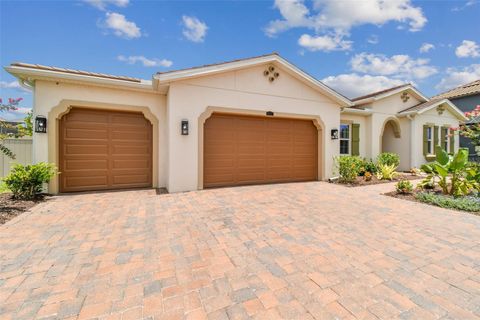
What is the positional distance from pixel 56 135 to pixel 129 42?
14.7 ft

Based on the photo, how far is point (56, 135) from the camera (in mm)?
6461

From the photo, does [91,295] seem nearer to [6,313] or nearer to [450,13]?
[6,313]

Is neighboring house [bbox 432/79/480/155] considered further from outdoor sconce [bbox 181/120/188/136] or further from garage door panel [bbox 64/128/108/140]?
garage door panel [bbox 64/128/108/140]

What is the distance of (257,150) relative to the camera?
8.26 m

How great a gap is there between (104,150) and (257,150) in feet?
17.6

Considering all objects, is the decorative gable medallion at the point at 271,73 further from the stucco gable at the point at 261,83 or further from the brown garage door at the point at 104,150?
the brown garage door at the point at 104,150

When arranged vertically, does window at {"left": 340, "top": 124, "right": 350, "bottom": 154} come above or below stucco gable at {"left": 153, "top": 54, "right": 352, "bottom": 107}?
below

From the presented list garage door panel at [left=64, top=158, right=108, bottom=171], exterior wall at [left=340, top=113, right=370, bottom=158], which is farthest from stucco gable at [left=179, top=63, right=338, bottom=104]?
garage door panel at [left=64, top=158, right=108, bottom=171]

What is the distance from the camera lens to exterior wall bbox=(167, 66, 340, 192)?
6.82 meters

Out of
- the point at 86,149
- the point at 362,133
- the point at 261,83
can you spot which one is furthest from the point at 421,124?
the point at 86,149

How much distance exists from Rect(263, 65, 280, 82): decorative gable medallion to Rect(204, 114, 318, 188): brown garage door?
152 cm

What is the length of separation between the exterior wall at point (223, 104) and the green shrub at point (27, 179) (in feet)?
10.7

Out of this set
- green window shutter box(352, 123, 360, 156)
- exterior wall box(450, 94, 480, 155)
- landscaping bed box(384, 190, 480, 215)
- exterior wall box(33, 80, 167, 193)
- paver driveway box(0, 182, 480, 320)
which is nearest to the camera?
paver driveway box(0, 182, 480, 320)

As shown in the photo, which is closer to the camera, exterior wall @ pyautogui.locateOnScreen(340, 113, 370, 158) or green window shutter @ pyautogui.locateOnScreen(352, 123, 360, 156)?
green window shutter @ pyautogui.locateOnScreen(352, 123, 360, 156)
